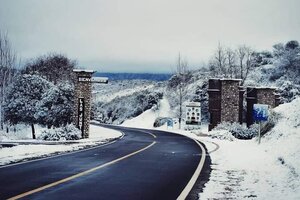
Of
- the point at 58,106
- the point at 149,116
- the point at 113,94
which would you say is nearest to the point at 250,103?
the point at 58,106

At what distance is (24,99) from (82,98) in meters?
10.2

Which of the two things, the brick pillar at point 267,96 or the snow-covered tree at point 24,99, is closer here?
the snow-covered tree at point 24,99

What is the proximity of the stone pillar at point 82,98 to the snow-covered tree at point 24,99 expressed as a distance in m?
8.26

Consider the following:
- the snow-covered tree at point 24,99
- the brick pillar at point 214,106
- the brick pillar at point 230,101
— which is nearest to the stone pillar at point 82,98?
the snow-covered tree at point 24,99

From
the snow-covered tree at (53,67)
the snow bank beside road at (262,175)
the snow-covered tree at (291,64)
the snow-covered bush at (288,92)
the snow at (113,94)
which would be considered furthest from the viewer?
the snow at (113,94)

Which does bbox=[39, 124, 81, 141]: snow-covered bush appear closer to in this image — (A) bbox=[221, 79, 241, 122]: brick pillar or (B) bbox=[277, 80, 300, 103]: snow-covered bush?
(A) bbox=[221, 79, 241, 122]: brick pillar

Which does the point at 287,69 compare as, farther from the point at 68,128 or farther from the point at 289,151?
the point at 289,151

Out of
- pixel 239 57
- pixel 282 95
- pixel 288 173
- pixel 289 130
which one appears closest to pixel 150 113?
pixel 239 57

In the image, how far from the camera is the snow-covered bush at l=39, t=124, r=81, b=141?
83.2ft

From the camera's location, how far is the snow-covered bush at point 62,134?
998 inches

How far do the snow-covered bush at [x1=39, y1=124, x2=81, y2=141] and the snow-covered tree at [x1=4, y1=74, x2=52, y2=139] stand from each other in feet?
28.7

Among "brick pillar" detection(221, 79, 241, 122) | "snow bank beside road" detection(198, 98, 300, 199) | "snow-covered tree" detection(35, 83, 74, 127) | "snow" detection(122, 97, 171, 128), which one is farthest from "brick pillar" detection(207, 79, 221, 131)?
"snow" detection(122, 97, 171, 128)

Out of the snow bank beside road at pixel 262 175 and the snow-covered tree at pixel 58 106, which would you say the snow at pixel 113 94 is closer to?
the snow-covered tree at pixel 58 106

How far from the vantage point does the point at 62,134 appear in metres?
25.5
